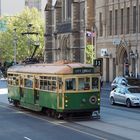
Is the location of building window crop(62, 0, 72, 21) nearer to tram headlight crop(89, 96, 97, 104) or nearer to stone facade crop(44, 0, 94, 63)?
stone facade crop(44, 0, 94, 63)

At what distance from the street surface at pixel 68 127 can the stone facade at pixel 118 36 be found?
105ft

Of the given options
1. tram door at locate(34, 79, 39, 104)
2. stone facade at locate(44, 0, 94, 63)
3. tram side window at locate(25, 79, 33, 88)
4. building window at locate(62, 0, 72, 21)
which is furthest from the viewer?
building window at locate(62, 0, 72, 21)

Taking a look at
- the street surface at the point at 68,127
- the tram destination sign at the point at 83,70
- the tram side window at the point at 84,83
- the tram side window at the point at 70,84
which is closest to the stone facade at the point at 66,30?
the street surface at the point at 68,127

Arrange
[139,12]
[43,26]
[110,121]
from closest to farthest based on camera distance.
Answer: [110,121] < [139,12] < [43,26]

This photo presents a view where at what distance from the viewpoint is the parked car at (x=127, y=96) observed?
3553cm

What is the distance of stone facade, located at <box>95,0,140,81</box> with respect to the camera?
6352 cm

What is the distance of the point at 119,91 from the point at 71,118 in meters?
11.3

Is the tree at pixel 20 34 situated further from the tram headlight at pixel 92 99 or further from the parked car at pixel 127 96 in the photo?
the tram headlight at pixel 92 99

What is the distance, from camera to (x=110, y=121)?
1016 inches

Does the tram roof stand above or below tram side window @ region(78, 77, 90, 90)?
above

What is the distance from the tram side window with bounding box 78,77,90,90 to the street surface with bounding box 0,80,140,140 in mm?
1588

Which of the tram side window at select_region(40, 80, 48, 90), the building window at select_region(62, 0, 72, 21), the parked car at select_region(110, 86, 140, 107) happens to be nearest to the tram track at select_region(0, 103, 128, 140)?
the tram side window at select_region(40, 80, 48, 90)

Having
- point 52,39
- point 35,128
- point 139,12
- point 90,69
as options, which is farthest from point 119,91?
point 52,39

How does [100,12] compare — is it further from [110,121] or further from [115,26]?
[110,121]
